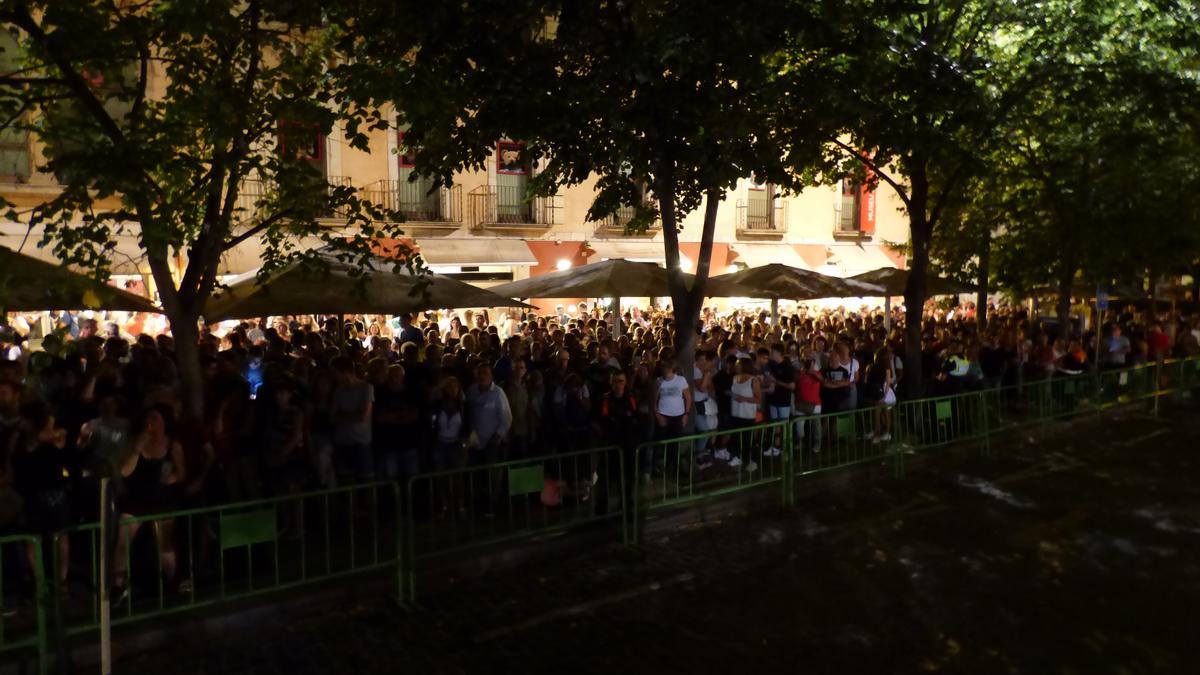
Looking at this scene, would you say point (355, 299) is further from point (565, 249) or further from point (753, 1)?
point (565, 249)

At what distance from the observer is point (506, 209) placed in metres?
25.3

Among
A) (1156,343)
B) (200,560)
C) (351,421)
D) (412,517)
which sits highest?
(1156,343)

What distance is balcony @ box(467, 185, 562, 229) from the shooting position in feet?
80.5

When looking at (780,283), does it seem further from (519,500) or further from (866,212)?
(866,212)

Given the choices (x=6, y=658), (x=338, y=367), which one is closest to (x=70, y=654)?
(x=6, y=658)

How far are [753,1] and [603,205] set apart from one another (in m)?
3.03

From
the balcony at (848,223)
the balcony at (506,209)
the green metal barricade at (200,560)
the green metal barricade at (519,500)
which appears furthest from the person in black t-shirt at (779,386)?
the balcony at (848,223)

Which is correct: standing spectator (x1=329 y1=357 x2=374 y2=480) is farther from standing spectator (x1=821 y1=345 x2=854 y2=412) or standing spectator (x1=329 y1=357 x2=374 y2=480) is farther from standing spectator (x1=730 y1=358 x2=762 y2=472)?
standing spectator (x1=821 y1=345 x2=854 y2=412)

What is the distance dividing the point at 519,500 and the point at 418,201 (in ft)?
52.6

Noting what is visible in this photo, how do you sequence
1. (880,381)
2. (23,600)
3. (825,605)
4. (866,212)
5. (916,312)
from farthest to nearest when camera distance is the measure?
1. (866,212)
2. (916,312)
3. (880,381)
4. (825,605)
5. (23,600)

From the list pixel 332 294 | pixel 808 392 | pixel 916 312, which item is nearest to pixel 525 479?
pixel 332 294

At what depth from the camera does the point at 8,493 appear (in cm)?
625

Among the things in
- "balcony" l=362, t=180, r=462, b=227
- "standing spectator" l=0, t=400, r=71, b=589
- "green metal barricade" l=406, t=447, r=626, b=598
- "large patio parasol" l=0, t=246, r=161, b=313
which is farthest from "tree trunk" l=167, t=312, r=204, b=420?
"balcony" l=362, t=180, r=462, b=227

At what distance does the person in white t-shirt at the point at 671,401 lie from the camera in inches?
399
